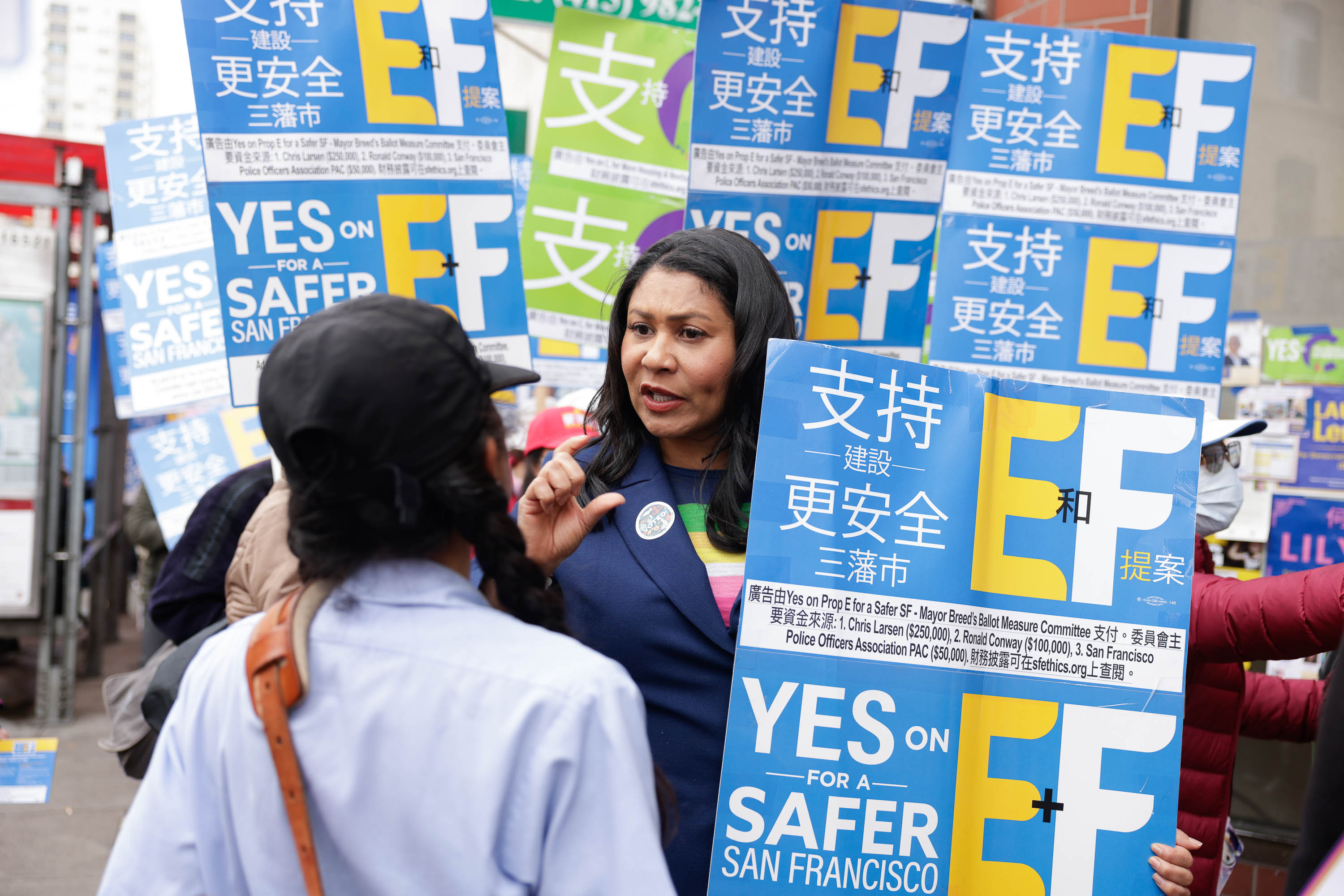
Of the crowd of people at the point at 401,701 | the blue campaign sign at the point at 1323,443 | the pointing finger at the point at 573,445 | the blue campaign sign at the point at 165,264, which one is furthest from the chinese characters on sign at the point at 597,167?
the blue campaign sign at the point at 1323,443

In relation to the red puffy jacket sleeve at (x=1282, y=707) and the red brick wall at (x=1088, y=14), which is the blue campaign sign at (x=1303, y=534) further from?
the red brick wall at (x=1088, y=14)

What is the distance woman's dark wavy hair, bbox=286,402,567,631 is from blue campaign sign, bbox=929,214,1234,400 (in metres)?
2.04

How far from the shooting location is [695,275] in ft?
6.53

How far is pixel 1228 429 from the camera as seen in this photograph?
2602 millimetres

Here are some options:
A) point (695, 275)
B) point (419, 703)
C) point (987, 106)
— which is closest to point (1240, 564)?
point (987, 106)

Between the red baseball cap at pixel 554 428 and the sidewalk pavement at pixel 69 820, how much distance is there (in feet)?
9.28

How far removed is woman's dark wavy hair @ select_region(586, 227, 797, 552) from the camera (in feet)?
6.42

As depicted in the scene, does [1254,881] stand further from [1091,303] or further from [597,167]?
[597,167]

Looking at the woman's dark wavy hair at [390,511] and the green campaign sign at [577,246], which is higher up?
the green campaign sign at [577,246]

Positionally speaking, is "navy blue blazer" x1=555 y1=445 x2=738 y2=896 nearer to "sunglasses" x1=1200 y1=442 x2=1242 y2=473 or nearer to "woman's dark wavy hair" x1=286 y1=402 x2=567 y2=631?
"woman's dark wavy hair" x1=286 y1=402 x2=567 y2=631

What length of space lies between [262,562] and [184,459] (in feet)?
8.88

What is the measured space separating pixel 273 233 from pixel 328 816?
194 centimetres

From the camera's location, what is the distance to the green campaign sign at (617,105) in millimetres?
3646

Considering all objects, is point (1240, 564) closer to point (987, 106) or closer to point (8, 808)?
point (987, 106)
